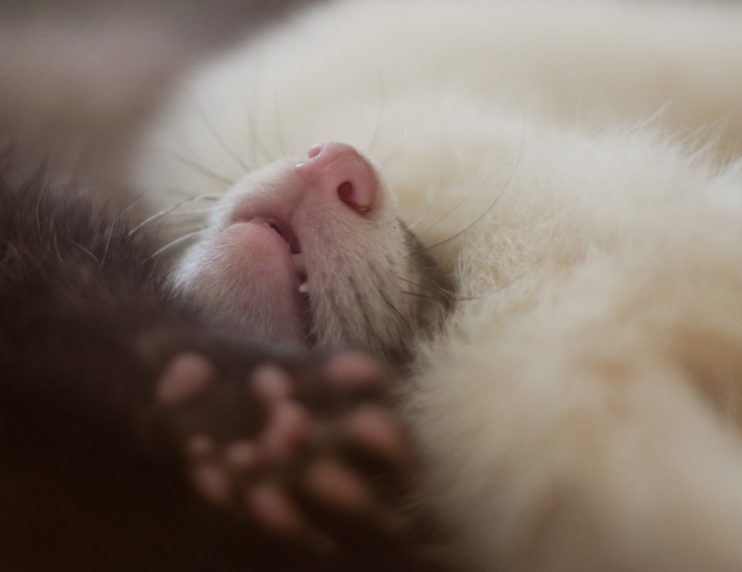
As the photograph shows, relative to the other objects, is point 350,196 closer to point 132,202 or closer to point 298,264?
point 298,264

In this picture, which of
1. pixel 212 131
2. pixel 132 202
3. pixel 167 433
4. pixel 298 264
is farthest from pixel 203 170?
pixel 167 433

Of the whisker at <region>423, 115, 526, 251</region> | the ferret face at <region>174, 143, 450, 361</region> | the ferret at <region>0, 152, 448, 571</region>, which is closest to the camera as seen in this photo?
the ferret at <region>0, 152, 448, 571</region>

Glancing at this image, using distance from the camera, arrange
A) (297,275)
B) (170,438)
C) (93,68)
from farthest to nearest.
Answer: (93,68) → (297,275) → (170,438)

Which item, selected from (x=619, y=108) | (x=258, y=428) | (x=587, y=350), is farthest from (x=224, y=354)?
(x=619, y=108)

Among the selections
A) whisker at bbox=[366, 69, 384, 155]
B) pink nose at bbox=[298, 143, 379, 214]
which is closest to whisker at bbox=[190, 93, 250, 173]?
whisker at bbox=[366, 69, 384, 155]

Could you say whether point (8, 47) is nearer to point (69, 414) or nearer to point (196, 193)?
A: point (196, 193)

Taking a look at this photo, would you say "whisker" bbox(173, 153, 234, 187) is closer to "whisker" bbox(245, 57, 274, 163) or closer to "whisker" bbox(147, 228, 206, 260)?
"whisker" bbox(245, 57, 274, 163)
